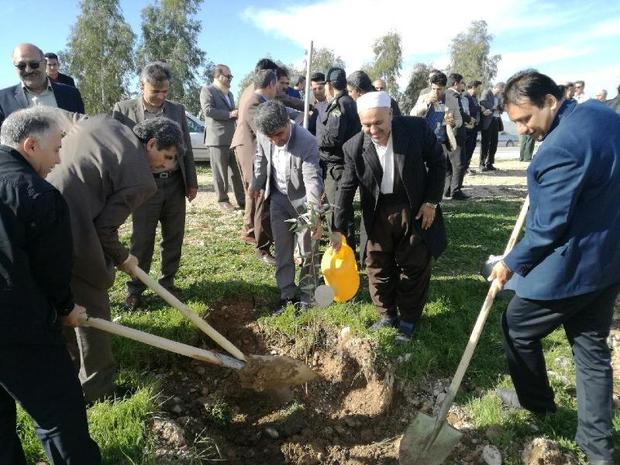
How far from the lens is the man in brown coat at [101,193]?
8.44ft

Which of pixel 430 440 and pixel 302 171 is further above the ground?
pixel 302 171

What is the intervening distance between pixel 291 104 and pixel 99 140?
4.54 meters

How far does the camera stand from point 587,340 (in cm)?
247

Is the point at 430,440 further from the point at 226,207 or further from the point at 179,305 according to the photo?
the point at 226,207

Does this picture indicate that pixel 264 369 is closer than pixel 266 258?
Yes

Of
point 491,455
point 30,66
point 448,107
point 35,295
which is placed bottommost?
point 491,455

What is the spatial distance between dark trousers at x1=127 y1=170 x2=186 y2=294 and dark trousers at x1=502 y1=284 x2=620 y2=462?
296 cm

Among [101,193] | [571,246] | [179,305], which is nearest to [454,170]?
[571,246]

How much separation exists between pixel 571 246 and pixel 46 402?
8.53 feet

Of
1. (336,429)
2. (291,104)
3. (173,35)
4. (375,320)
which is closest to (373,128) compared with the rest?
(375,320)

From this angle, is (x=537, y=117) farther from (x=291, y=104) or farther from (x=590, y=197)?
(x=291, y=104)

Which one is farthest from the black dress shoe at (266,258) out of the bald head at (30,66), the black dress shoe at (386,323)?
the bald head at (30,66)

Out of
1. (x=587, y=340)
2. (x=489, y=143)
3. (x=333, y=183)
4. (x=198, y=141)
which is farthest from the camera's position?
(x=198, y=141)

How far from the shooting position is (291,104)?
22.5 feet
